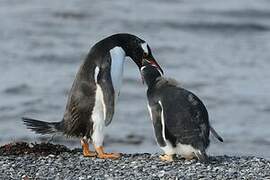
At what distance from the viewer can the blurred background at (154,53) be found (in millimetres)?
15000

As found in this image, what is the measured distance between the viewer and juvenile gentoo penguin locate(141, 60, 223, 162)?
31.2 ft

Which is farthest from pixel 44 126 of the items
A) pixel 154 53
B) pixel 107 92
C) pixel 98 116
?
pixel 154 53

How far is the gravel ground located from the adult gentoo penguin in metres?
0.26

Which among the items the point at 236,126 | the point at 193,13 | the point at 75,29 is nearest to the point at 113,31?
the point at 75,29

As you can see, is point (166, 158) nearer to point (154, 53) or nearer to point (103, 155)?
point (103, 155)

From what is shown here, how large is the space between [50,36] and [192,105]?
12338 mm

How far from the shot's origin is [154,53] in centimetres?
2038

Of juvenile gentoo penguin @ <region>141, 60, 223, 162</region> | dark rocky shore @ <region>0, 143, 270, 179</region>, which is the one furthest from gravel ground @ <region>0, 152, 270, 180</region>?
juvenile gentoo penguin @ <region>141, 60, 223, 162</region>

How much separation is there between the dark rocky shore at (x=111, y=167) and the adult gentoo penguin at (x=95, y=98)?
0.69 feet

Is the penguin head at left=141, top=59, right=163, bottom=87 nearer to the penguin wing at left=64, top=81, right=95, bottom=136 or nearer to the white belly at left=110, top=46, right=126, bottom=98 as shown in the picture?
the white belly at left=110, top=46, right=126, bottom=98

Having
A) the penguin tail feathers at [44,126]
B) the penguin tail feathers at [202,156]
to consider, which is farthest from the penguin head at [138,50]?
the penguin tail feathers at [202,156]

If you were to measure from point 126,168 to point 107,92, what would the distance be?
836mm

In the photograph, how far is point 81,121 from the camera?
1006 cm

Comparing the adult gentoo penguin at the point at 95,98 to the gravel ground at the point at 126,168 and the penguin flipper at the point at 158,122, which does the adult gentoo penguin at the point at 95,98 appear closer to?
the gravel ground at the point at 126,168
